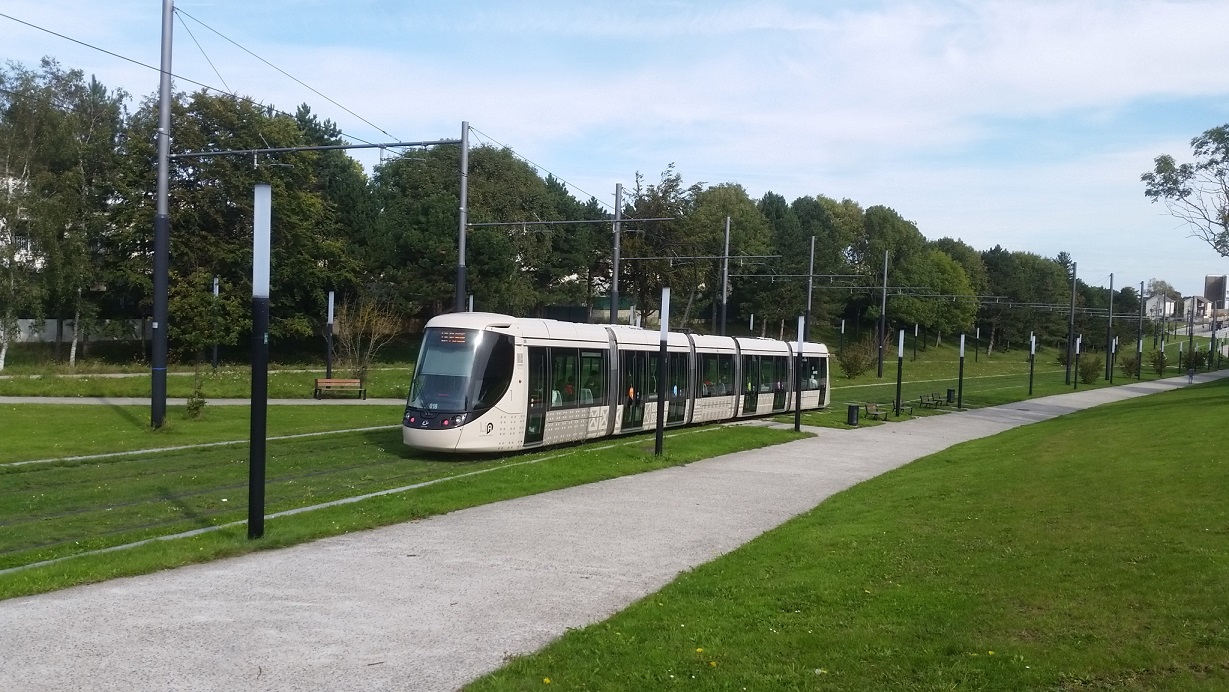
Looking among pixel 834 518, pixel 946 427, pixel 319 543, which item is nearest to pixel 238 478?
pixel 319 543

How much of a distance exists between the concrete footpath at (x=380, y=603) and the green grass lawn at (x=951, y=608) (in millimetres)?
606

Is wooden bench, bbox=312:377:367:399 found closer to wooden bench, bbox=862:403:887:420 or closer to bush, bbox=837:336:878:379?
wooden bench, bbox=862:403:887:420

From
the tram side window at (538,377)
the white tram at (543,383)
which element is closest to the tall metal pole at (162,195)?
the white tram at (543,383)

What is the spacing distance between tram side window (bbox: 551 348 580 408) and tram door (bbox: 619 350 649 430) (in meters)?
2.30

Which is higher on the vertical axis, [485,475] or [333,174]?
[333,174]

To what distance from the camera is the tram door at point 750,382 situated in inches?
1293

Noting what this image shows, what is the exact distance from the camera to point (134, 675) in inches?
239

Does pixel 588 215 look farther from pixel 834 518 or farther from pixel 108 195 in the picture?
pixel 834 518

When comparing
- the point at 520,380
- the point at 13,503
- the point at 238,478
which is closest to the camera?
the point at 13,503

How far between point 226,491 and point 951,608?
10.4 metres

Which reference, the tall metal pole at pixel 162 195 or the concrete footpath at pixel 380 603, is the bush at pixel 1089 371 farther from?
the tall metal pole at pixel 162 195

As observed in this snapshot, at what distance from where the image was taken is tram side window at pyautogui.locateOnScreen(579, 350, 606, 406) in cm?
2280

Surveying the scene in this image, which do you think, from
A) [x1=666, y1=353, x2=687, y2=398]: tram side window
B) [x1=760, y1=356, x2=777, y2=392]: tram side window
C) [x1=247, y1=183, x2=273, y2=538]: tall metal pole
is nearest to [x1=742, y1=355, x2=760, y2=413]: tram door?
[x1=760, y1=356, x2=777, y2=392]: tram side window

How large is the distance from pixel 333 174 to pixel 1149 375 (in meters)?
67.4
